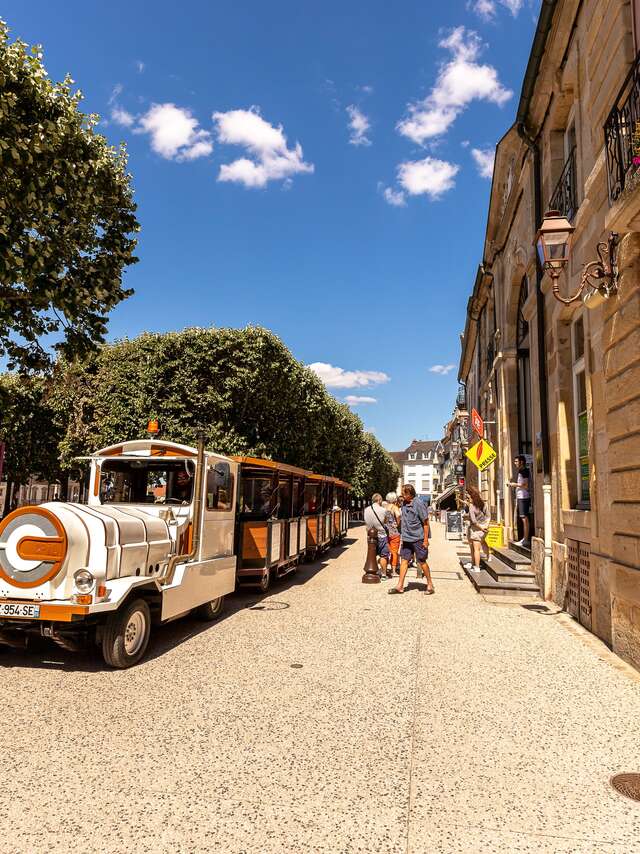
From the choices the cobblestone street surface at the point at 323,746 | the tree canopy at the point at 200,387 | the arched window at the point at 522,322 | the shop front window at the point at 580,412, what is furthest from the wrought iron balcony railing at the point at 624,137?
the tree canopy at the point at 200,387

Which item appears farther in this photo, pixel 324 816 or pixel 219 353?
pixel 219 353

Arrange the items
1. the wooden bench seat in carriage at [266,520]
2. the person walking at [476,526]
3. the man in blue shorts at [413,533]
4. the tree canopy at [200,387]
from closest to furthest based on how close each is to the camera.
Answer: the wooden bench seat in carriage at [266,520], the man in blue shorts at [413,533], the person walking at [476,526], the tree canopy at [200,387]

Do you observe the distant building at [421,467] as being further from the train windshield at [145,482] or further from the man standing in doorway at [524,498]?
the train windshield at [145,482]

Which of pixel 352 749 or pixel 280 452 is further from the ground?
pixel 280 452

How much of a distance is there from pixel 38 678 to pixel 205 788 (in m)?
2.85

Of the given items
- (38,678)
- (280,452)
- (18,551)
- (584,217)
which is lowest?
(38,678)

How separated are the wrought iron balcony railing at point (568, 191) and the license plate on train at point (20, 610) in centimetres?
870

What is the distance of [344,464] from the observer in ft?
120

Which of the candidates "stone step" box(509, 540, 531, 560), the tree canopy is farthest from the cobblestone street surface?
the tree canopy

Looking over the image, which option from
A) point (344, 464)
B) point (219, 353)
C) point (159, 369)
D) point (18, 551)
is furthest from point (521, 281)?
point (344, 464)

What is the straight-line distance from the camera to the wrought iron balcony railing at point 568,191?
28.7 feet

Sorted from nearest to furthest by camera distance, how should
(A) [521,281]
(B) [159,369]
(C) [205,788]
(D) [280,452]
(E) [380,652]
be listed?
(C) [205,788], (E) [380,652], (A) [521,281], (B) [159,369], (D) [280,452]

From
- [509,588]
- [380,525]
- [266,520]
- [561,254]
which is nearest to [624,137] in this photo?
[561,254]

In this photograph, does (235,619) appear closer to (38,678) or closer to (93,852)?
(38,678)
